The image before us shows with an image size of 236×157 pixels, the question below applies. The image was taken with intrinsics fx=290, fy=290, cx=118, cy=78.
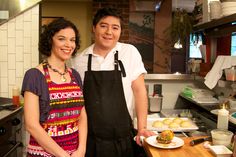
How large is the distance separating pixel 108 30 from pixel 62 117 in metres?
0.66

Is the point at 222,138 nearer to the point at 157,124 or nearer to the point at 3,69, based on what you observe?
the point at 157,124

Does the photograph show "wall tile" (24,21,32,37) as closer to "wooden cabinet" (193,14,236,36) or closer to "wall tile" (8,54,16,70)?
"wall tile" (8,54,16,70)

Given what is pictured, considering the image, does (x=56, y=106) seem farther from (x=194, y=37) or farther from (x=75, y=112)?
(x=194, y=37)

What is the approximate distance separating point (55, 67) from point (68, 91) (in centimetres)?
16

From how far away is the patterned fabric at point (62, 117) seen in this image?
1.47 meters

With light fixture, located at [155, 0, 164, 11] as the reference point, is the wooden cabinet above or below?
below

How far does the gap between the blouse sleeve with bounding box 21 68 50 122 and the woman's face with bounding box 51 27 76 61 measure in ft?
0.54

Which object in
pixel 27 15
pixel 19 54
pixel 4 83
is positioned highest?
pixel 27 15

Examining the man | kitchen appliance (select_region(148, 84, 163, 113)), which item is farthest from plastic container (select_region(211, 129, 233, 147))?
kitchen appliance (select_region(148, 84, 163, 113))

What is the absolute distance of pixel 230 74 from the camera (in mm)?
2109

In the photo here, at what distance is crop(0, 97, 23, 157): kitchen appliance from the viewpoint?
89.6 inches

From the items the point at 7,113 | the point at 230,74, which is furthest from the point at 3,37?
the point at 230,74

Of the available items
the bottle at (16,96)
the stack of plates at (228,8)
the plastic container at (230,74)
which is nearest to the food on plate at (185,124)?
the plastic container at (230,74)

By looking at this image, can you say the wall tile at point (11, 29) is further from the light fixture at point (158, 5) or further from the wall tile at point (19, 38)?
the light fixture at point (158, 5)
